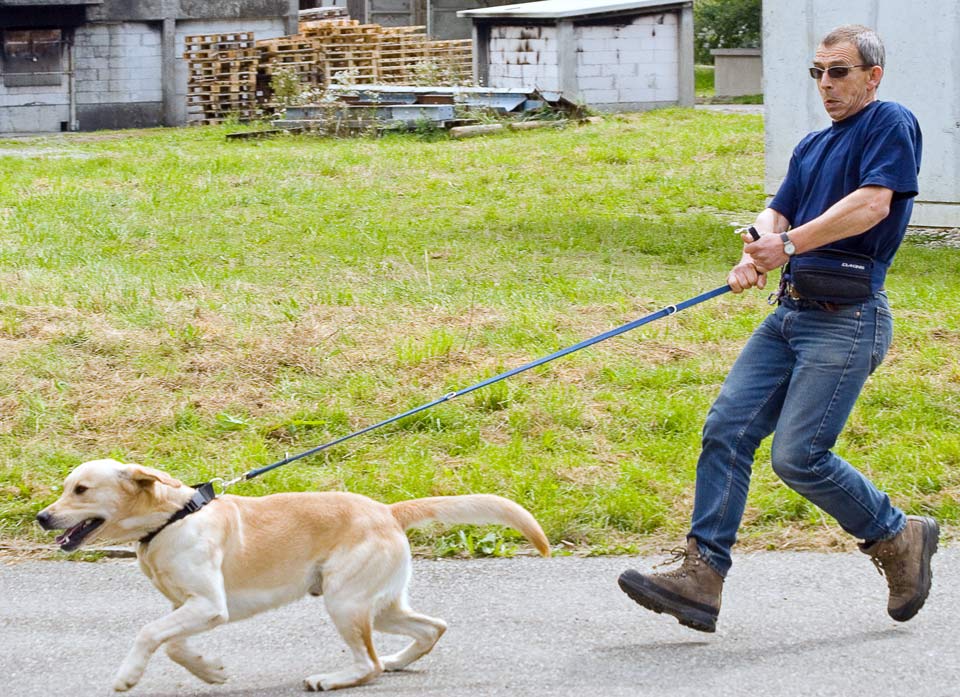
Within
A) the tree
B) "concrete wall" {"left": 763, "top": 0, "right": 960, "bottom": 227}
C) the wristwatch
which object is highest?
the tree

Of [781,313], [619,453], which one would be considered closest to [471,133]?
[619,453]

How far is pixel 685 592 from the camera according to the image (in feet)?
14.7

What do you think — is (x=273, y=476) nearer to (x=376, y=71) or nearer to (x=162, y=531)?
(x=162, y=531)

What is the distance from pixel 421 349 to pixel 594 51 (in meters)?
19.2

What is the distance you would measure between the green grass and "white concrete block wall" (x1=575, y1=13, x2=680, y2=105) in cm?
1079

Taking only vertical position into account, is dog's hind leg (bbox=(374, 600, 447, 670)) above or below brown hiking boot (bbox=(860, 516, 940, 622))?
below

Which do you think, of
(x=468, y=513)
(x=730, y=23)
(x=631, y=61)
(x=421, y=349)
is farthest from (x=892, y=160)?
(x=730, y=23)

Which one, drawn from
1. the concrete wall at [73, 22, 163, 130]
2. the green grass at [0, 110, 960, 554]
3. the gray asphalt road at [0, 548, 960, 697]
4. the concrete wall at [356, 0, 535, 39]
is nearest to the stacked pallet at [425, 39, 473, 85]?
the concrete wall at [73, 22, 163, 130]

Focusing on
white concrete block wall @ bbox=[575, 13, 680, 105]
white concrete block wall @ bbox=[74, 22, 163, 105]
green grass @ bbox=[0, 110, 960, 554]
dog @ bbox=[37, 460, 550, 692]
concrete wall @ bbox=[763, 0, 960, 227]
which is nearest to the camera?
dog @ bbox=[37, 460, 550, 692]

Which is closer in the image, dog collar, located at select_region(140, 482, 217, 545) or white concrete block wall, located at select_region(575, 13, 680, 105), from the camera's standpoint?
dog collar, located at select_region(140, 482, 217, 545)

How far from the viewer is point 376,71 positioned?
27875 millimetres

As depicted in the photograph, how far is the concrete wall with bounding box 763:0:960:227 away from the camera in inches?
511

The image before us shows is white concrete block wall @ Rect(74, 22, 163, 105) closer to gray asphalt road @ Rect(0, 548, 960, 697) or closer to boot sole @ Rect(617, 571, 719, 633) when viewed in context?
gray asphalt road @ Rect(0, 548, 960, 697)

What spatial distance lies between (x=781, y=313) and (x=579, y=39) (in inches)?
876
